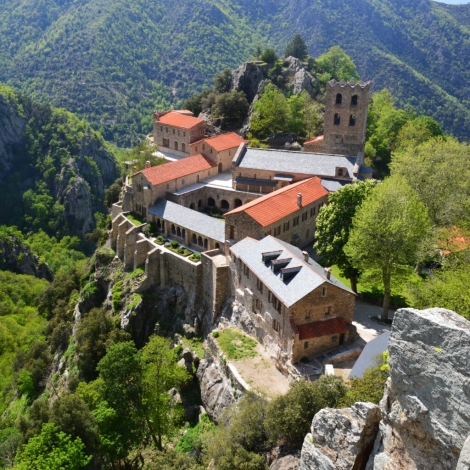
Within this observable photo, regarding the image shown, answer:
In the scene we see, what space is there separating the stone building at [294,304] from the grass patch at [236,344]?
3.43ft

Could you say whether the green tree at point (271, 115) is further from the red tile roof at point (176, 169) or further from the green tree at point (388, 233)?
the green tree at point (388, 233)

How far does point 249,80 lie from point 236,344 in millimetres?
63148

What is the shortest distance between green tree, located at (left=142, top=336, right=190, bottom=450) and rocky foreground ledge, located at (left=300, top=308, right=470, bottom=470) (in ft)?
75.0

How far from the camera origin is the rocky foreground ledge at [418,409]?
1252 centimetres

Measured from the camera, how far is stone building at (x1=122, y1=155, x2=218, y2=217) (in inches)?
2237

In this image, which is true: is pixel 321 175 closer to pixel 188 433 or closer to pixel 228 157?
pixel 228 157

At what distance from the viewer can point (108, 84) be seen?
591 ft

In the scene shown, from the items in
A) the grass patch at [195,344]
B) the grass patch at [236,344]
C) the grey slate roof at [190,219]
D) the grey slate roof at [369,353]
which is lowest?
the grass patch at [195,344]

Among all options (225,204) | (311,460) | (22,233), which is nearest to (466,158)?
(225,204)

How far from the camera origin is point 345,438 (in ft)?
54.3

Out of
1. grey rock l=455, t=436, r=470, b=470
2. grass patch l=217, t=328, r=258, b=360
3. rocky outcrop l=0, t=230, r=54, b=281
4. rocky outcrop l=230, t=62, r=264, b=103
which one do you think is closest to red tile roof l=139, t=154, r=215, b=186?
grass patch l=217, t=328, r=258, b=360

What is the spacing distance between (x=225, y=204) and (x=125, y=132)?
11913 cm

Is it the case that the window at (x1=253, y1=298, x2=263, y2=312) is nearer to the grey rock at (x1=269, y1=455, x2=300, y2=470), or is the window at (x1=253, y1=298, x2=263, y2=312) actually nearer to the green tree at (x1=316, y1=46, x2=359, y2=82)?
the grey rock at (x1=269, y1=455, x2=300, y2=470)

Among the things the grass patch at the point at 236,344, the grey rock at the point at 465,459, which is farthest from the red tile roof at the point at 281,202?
the grey rock at the point at 465,459
